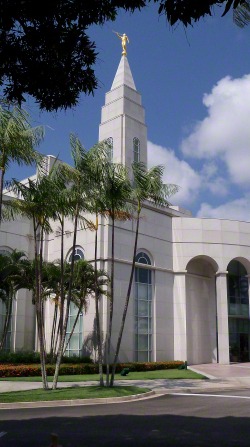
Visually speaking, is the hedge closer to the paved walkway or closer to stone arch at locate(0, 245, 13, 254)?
the paved walkway

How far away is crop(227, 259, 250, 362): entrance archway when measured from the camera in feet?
120

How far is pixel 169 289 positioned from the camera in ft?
110

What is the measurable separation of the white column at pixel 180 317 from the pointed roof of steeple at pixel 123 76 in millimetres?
→ 18706

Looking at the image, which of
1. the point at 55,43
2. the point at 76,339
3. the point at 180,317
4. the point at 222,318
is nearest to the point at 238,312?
the point at 222,318

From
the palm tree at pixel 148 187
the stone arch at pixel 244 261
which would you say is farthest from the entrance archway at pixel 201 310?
the palm tree at pixel 148 187

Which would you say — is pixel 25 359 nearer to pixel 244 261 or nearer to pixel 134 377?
pixel 134 377

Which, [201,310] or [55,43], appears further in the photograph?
[201,310]

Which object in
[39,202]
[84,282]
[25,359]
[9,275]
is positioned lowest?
[25,359]

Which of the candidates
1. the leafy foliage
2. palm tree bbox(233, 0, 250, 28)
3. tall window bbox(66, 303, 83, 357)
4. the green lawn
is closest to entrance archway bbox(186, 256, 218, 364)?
the green lawn

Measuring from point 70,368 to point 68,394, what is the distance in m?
8.90

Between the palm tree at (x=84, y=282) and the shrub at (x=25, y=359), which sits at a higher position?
the palm tree at (x=84, y=282)

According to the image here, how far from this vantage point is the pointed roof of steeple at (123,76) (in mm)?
43178

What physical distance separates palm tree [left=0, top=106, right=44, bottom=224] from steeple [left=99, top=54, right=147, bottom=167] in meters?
23.9

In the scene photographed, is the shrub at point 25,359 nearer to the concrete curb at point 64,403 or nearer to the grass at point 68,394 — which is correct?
the grass at point 68,394
